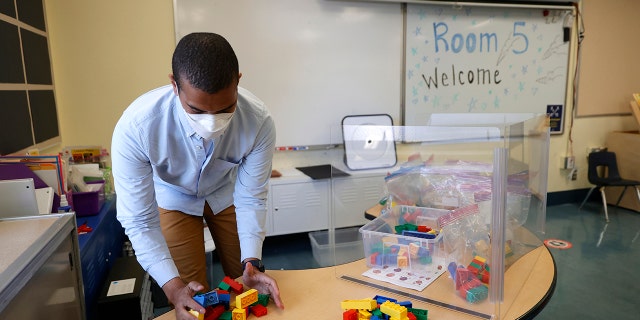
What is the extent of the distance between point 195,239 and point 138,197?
443 mm

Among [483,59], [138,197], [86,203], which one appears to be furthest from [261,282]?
[483,59]

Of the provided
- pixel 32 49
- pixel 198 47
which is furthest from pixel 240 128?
pixel 32 49

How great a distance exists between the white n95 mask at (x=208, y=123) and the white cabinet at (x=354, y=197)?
709 millimetres

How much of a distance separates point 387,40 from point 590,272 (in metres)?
2.27

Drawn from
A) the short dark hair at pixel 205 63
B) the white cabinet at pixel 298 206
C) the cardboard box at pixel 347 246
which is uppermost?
the short dark hair at pixel 205 63

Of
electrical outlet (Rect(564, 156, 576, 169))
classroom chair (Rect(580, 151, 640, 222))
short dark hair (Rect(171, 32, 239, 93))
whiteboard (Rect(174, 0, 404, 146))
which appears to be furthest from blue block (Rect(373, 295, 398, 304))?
electrical outlet (Rect(564, 156, 576, 169))

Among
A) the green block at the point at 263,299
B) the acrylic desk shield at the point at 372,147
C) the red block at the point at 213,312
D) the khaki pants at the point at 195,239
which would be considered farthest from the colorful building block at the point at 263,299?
the acrylic desk shield at the point at 372,147

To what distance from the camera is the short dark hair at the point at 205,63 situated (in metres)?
0.97

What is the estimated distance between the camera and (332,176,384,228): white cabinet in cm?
182

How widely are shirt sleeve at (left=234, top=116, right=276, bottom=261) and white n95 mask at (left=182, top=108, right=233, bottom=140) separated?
0.79ft

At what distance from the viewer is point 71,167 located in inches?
86.2

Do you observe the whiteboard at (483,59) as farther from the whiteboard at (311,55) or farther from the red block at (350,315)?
the red block at (350,315)

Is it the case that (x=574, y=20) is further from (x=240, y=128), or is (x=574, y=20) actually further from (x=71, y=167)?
(x=71, y=167)

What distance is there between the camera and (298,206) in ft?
10.3
